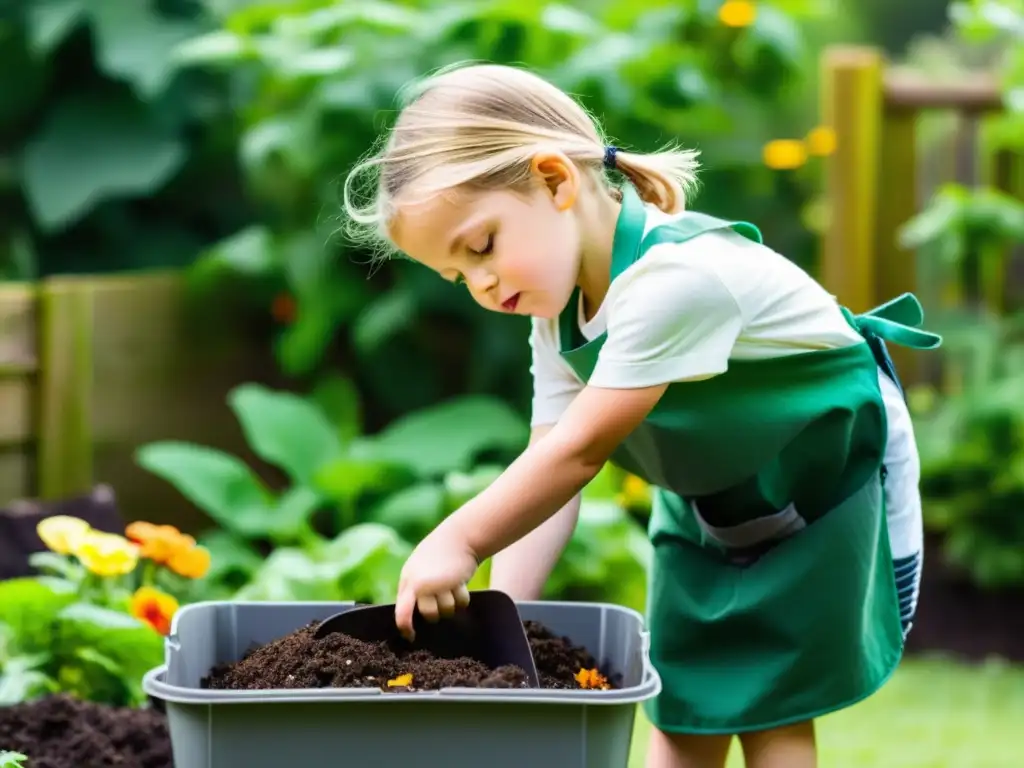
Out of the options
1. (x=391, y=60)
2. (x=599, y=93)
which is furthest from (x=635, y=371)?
(x=391, y=60)

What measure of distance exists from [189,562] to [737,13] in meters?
2.17

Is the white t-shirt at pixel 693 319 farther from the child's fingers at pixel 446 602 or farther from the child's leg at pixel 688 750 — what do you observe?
the child's leg at pixel 688 750

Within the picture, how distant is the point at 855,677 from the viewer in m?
1.85

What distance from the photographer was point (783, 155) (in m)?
3.85

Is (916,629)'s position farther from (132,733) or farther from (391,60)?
(132,733)

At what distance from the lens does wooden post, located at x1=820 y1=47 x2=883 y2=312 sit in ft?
12.3

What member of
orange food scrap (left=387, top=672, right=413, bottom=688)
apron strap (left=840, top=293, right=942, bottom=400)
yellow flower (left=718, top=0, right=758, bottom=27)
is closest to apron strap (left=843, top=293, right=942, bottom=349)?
apron strap (left=840, top=293, right=942, bottom=400)

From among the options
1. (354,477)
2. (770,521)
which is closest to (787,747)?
(770,521)

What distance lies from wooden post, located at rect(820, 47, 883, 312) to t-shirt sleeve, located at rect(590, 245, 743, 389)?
7.19 feet

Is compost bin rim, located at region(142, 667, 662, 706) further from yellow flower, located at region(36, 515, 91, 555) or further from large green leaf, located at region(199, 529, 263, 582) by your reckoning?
large green leaf, located at region(199, 529, 263, 582)

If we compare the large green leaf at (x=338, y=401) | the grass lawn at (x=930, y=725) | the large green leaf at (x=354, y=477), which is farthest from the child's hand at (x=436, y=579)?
the large green leaf at (x=338, y=401)

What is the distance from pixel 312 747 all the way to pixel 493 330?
7.73ft

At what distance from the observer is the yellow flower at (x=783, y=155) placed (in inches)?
152

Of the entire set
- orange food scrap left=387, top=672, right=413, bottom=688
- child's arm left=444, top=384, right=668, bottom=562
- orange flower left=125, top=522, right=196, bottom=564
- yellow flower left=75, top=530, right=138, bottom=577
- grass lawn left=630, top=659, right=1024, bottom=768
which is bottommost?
grass lawn left=630, top=659, right=1024, bottom=768
